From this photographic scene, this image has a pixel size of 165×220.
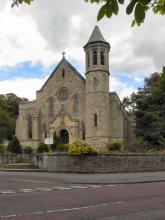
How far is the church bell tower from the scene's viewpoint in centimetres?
5269

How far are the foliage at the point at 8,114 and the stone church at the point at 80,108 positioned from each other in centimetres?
1719

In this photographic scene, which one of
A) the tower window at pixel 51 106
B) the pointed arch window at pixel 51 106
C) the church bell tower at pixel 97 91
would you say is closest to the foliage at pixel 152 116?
the church bell tower at pixel 97 91

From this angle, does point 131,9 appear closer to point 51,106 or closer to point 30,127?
point 51,106

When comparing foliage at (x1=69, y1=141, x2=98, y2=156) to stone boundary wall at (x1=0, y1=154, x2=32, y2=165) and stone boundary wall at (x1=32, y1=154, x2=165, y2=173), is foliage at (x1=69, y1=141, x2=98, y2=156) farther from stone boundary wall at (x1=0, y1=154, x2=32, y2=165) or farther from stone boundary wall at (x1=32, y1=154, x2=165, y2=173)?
stone boundary wall at (x1=0, y1=154, x2=32, y2=165)

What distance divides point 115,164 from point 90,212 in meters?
20.4

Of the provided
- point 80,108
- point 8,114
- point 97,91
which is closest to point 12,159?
point 97,91

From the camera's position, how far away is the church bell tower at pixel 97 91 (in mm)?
52688

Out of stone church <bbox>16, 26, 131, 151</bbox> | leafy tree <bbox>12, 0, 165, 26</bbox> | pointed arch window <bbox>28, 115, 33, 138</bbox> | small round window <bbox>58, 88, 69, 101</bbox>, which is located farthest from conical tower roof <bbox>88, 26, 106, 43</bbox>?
leafy tree <bbox>12, 0, 165, 26</bbox>

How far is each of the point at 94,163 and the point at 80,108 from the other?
26381 millimetres

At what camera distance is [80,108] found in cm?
5622

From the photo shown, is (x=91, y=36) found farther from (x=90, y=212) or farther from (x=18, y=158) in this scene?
(x=90, y=212)

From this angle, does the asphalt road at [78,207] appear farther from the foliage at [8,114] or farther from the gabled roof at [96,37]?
the foliage at [8,114]

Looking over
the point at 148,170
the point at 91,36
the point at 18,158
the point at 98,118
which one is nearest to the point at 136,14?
the point at 148,170

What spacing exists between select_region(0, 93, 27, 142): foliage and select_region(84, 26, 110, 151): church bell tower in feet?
85.4
